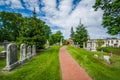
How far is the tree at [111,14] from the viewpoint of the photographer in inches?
627

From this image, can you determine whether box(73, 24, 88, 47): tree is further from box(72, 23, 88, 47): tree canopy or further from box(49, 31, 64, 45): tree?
box(49, 31, 64, 45): tree

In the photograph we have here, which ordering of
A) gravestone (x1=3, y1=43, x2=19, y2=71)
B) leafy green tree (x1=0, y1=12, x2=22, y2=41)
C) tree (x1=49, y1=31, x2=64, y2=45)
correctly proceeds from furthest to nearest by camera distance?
tree (x1=49, y1=31, x2=64, y2=45) < leafy green tree (x1=0, y1=12, x2=22, y2=41) < gravestone (x1=3, y1=43, x2=19, y2=71)

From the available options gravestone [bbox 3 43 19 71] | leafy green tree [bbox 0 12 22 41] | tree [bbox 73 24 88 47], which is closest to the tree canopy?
tree [bbox 73 24 88 47]

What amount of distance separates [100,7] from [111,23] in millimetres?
2809

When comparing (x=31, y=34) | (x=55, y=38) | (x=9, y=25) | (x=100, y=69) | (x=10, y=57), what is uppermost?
(x=9, y=25)

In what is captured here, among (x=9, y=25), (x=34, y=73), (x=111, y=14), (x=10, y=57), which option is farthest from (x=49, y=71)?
(x=9, y=25)

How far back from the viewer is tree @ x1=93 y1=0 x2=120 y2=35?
15938 millimetres

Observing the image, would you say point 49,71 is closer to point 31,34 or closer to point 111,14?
point 111,14

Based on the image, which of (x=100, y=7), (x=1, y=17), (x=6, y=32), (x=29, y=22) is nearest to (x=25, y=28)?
(x=29, y=22)

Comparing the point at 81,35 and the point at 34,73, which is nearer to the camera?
the point at 34,73

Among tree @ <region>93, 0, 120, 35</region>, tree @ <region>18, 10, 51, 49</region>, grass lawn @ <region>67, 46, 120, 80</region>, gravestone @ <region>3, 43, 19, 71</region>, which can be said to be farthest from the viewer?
tree @ <region>18, 10, 51, 49</region>

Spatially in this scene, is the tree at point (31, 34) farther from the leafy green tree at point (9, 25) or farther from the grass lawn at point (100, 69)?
the leafy green tree at point (9, 25)

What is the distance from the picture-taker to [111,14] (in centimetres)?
1762

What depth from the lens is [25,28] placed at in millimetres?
26656
